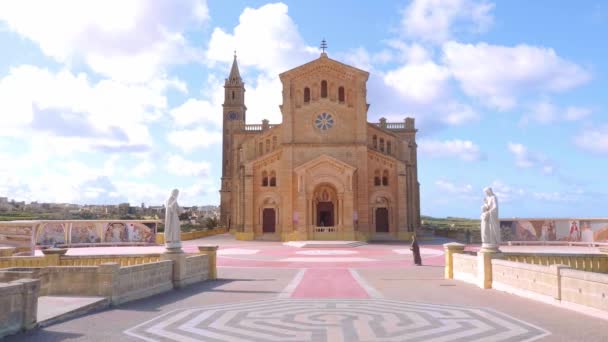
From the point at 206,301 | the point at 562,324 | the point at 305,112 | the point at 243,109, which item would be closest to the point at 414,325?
the point at 562,324

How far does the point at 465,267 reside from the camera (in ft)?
63.4

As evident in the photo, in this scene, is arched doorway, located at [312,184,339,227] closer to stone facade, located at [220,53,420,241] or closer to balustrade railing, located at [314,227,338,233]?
stone facade, located at [220,53,420,241]

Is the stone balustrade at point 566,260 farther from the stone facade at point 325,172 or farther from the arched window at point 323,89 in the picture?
the arched window at point 323,89

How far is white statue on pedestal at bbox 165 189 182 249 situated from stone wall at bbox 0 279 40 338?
742 cm

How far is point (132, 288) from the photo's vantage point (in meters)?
14.5

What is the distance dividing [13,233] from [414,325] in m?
31.0

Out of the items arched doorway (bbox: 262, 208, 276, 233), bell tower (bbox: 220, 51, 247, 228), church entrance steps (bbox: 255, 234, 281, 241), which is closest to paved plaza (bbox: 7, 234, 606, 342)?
church entrance steps (bbox: 255, 234, 281, 241)

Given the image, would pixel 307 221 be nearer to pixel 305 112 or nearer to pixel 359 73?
pixel 305 112

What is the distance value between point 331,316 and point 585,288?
618 cm

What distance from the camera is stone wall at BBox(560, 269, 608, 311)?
434 inches

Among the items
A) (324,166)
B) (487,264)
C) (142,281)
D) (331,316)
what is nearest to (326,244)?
(324,166)

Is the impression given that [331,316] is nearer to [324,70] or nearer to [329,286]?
[329,286]

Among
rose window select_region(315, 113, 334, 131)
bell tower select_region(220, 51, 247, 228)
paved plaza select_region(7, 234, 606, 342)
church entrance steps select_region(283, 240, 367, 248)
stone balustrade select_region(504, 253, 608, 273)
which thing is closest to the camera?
paved plaza select_region(7, 234, 606, 342)

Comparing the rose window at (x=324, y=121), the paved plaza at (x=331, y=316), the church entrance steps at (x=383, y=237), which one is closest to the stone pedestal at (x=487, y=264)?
the paved plaza at (x=331, y=316)
